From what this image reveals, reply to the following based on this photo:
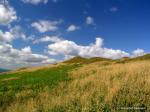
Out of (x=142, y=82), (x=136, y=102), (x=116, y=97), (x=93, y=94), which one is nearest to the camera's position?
(x=136, y=102)

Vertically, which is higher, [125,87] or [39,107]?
Result: [125,87]

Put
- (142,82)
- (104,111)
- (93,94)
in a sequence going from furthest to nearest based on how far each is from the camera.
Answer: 1. (142,82)
2. (93,94)
3. (104,111)

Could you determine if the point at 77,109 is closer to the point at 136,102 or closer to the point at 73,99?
the point at 73,99

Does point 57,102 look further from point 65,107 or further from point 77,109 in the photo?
point 77,109

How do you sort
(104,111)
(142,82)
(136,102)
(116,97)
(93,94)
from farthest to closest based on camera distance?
(142,82) < (93,94) < (116,97) < (136,102) < (104,111)

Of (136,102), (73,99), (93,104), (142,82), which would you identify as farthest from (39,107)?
(142,82)

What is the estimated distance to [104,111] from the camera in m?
7.47

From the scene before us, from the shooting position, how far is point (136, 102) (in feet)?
26.6

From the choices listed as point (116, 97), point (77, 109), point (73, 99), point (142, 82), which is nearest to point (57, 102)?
point (73, 99)

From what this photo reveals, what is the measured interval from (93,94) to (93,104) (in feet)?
5.48

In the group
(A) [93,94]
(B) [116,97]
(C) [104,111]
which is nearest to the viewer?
(C) [104,111]

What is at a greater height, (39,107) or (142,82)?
(142,82)

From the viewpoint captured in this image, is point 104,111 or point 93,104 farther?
point 93,104

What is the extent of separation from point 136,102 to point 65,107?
2.68 meters
